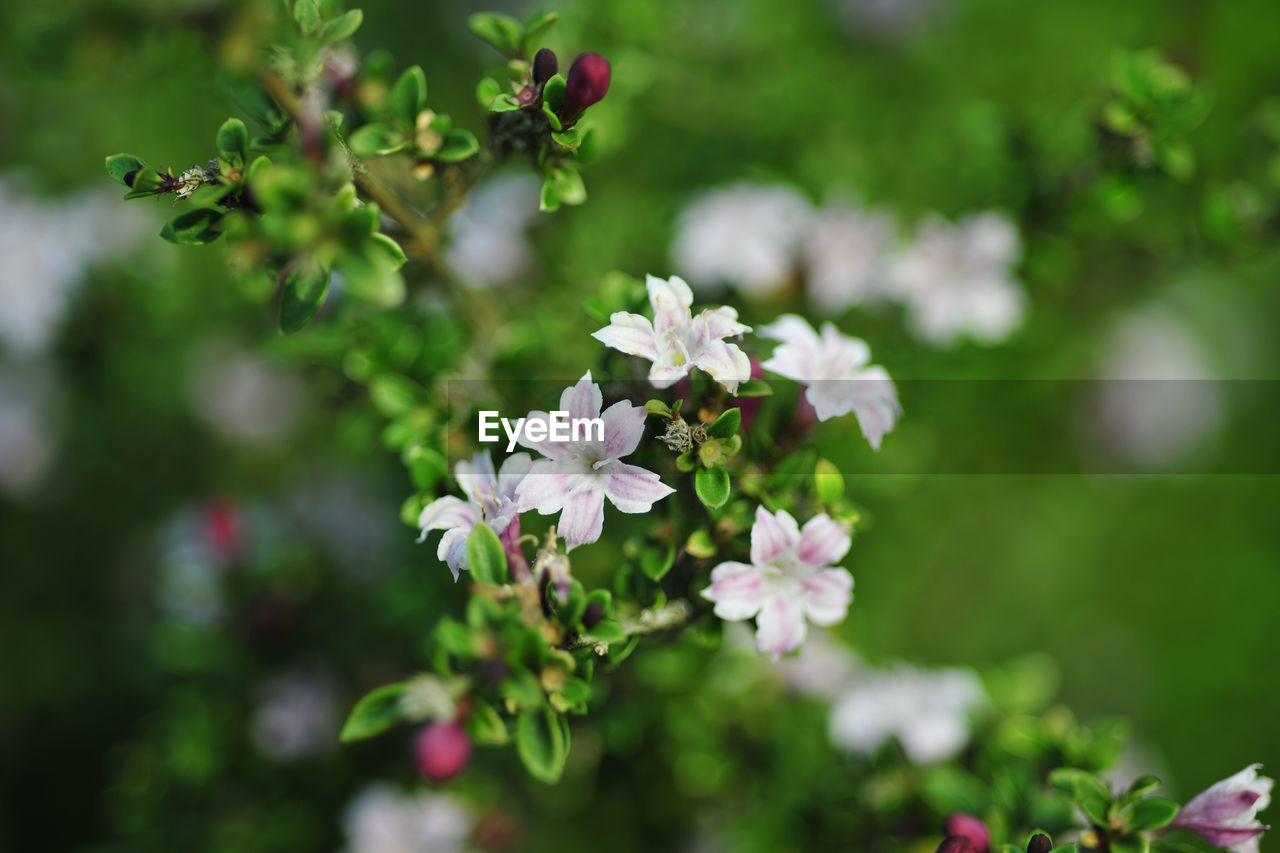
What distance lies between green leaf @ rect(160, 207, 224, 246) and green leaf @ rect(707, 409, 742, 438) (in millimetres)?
844

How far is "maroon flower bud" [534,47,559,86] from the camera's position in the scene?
1.43 metres

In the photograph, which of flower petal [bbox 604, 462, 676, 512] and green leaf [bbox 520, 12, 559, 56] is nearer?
flower petal [bbox 604, 462, 676, 512]

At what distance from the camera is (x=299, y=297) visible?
1169 mm

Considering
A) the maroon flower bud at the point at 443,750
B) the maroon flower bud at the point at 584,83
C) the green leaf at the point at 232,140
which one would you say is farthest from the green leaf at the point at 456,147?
the maroon flower bud at the point at 443,750

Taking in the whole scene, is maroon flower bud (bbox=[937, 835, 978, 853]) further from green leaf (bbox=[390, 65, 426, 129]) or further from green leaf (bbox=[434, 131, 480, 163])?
green leaf (bbox=[390, 65, 426, 129])

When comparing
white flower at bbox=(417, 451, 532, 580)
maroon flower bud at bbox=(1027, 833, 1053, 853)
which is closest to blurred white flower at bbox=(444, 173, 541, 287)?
white flower at bbox=(417, 451, 532, 580)

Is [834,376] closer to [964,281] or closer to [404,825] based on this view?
[964,281]

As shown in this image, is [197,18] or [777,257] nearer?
[197,18]

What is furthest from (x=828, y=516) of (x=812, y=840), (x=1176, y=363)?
(x=1176, y=363)

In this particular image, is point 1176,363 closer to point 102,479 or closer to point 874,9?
point 874,9

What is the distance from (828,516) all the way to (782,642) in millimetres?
242

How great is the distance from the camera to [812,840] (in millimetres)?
2113

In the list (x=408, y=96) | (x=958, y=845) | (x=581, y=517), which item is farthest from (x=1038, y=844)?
(x=408, y=96)

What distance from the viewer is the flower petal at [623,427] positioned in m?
1.26
